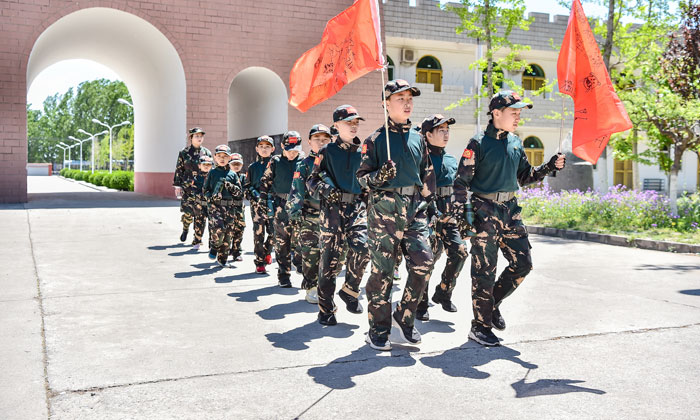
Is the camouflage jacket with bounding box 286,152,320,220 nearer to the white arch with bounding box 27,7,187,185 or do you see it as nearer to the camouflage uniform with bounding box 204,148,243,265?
the camouflage uniform with bounding box 204,148,243,265

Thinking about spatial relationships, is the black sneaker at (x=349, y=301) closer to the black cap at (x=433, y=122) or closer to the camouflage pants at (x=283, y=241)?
the black cap at (x=433, y=122)

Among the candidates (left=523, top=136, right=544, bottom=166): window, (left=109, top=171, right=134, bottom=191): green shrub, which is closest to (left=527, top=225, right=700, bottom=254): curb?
(left=523, top=136, right=544, bottom=166): window

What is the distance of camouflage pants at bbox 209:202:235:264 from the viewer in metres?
9.72

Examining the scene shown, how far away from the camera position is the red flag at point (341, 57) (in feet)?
19.6

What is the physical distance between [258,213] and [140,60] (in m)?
18.4

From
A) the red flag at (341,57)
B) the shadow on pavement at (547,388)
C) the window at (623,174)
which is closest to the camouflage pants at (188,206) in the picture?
the red flag at (341,57)

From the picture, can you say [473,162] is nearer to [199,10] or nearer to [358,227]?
[358,227]

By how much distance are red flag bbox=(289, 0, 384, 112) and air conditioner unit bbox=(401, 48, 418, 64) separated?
78.4ft

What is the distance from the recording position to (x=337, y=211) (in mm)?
6359

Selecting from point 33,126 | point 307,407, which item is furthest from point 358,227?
point 33,126

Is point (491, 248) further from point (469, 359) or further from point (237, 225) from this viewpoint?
point (237, 225)

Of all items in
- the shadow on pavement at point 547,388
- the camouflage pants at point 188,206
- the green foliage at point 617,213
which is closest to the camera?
the shadow on pavement at point 547,388

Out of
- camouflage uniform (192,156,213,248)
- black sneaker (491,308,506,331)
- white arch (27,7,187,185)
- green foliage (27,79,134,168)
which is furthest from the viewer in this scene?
green foliage (27,79,134,168)

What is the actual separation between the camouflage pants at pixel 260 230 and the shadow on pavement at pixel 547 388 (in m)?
5.05
